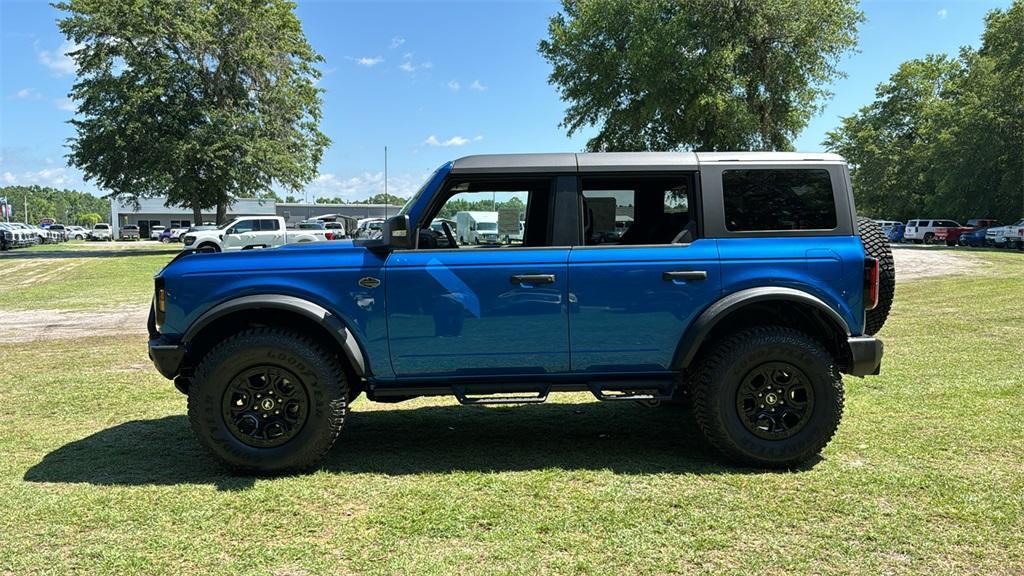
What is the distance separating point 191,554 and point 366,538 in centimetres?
82

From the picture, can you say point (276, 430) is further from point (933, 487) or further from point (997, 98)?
point (997, 98)

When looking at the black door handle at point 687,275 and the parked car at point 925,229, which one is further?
the parked car at point 925,229

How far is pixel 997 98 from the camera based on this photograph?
41688 mm

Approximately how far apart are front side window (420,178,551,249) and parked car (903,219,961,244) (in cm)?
4732

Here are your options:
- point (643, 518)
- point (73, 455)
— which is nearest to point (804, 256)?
point (643, 518)

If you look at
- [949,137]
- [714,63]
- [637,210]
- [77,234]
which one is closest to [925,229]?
[949,137]

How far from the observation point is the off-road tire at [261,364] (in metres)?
4.17

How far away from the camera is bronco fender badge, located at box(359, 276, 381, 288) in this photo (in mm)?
4223

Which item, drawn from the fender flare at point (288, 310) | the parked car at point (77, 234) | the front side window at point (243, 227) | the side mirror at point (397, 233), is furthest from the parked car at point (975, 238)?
the parked car at point (77, 234)

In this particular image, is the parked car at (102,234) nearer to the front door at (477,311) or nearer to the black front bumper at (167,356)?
the black front bumper at (167,356)

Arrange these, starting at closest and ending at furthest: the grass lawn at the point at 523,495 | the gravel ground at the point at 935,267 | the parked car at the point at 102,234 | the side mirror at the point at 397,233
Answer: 1. the grass lawn at the point at 523,495
2. the side mirror at the point at 397,233
3. the gravel ground at the point at 935,267
4. the parked car at the point at 102,234

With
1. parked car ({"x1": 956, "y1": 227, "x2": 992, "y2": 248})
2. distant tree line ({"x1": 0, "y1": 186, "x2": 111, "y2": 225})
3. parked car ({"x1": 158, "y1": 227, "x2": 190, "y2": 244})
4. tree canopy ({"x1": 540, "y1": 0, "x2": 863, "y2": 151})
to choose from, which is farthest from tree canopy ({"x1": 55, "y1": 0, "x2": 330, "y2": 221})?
distant tree line ({"x1": 0, "y1": 186, "x2": 111, "y2": 225})

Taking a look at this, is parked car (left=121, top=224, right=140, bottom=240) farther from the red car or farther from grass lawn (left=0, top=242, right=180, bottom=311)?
the red car

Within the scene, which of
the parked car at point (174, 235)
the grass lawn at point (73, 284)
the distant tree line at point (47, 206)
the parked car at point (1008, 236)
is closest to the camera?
the grass lawn at point (73, 284)
